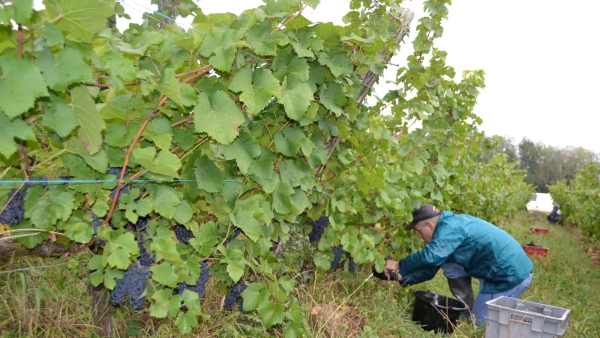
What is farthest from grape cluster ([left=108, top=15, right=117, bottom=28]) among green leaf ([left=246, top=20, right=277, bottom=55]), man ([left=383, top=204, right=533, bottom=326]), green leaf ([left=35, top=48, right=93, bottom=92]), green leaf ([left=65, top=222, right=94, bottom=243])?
man ([left=383, top=204, right=533, bottom=326])

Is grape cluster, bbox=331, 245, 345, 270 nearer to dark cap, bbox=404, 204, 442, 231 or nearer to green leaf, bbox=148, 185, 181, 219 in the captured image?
dark cap, bbox=404, 204, 442, 231

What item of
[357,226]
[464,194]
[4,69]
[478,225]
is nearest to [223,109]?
[4,69]

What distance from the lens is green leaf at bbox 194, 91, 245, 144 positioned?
1.66 metres

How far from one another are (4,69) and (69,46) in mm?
192

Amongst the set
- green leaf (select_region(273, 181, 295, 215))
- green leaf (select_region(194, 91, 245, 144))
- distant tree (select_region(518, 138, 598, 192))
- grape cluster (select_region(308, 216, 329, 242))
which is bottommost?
grape cluster (select_region(308, 216, 329, 242))

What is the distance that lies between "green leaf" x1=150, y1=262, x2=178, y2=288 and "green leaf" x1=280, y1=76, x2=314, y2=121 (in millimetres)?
749

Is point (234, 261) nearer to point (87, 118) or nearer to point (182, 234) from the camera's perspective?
point (182, 234)

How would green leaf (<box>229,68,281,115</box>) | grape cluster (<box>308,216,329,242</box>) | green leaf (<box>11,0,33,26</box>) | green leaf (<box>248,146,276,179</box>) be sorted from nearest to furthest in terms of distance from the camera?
green leaf (<box>11,0,33,26</box>) → green leaf (<box>229,68,281,115</box>) → green leaf (<box>248,146,276,179</box>) → grape cluster (<box>308,216,329,242</box>)

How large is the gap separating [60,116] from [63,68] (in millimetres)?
183

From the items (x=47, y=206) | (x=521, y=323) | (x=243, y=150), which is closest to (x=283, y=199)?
(x=243, y=150)

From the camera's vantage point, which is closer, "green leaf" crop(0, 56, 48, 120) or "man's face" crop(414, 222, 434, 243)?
"green leaf" crop(0, 56, 48, 120)

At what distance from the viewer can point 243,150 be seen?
1.94 meters

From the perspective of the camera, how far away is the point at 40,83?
3.76 feet

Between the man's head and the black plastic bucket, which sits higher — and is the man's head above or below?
above
